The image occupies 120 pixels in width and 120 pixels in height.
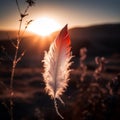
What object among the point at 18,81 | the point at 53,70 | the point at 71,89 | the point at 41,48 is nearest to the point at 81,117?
the point at 53,70

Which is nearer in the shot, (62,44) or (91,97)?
(62,44)

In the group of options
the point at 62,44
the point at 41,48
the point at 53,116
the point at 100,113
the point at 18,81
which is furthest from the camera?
the point at 41,48

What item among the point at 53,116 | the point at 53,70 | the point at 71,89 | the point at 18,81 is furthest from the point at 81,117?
the point at 18,81

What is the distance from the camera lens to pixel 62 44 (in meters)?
1.81

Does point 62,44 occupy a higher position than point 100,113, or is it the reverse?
point 62,44

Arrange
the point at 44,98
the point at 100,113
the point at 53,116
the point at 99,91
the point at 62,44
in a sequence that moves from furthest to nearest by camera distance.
→ the point at 44,98
the point at 53,116
the point at 99,91
the point at 100,113
the point at 62,44

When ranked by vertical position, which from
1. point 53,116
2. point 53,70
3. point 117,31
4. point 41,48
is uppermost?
point 117,31

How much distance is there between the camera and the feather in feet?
5.88

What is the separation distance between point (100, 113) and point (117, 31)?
79.9m

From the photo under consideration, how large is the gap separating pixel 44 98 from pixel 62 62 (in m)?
10.8

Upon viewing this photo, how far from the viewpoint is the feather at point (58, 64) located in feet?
5.88

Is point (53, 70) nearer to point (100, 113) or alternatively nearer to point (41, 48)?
point (100, 113)

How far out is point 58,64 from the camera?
73.5 inches

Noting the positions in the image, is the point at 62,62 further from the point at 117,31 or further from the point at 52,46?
the point at 117,31
